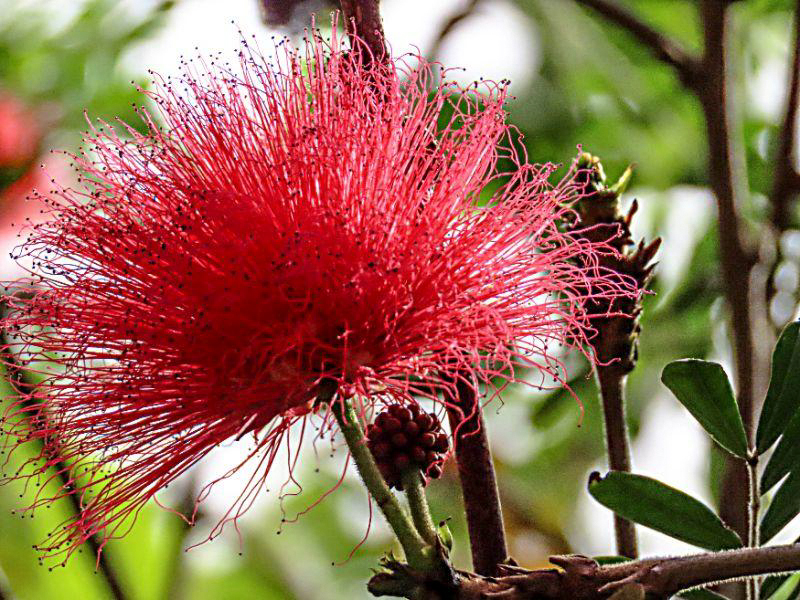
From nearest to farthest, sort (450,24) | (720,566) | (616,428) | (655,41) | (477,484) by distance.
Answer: (720,566)
(477,484)
(616,428)
(655,41)
(450,24)

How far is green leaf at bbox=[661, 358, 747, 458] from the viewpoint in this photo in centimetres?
138

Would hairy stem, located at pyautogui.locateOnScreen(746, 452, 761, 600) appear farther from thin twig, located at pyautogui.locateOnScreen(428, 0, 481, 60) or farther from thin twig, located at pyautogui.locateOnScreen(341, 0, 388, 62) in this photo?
thin twig, located at pyautogui.locateOnScreen(428, 0, 481, 60)

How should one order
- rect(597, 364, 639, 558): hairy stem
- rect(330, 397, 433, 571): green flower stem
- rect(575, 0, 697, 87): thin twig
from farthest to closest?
rect(575, 0, 697, 87): thin twig
rect(597, 364, 639, 558): hairy stem
rect(330, 397, 433, 571): green flower stem

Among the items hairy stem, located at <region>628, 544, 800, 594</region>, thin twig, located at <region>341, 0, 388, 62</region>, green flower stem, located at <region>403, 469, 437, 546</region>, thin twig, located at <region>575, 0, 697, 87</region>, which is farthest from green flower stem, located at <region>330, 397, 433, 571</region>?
thin twig, located at <region>575, 0, 697, 87</region>

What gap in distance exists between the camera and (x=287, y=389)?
1440 mm

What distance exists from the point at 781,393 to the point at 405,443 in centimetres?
52

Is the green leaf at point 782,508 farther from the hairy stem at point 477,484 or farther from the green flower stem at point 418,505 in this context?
the green flower stem at point 418,505

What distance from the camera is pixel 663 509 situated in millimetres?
1390

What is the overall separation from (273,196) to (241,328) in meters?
0.21

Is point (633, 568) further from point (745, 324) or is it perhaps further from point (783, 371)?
point (745, 324)

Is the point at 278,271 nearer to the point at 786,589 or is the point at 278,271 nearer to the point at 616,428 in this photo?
the point at 616,428

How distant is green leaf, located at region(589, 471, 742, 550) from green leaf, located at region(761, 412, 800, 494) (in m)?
0.09

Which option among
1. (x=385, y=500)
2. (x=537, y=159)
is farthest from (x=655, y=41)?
(x=385, y=500)

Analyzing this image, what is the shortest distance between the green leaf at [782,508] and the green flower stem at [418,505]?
48 centimetres
